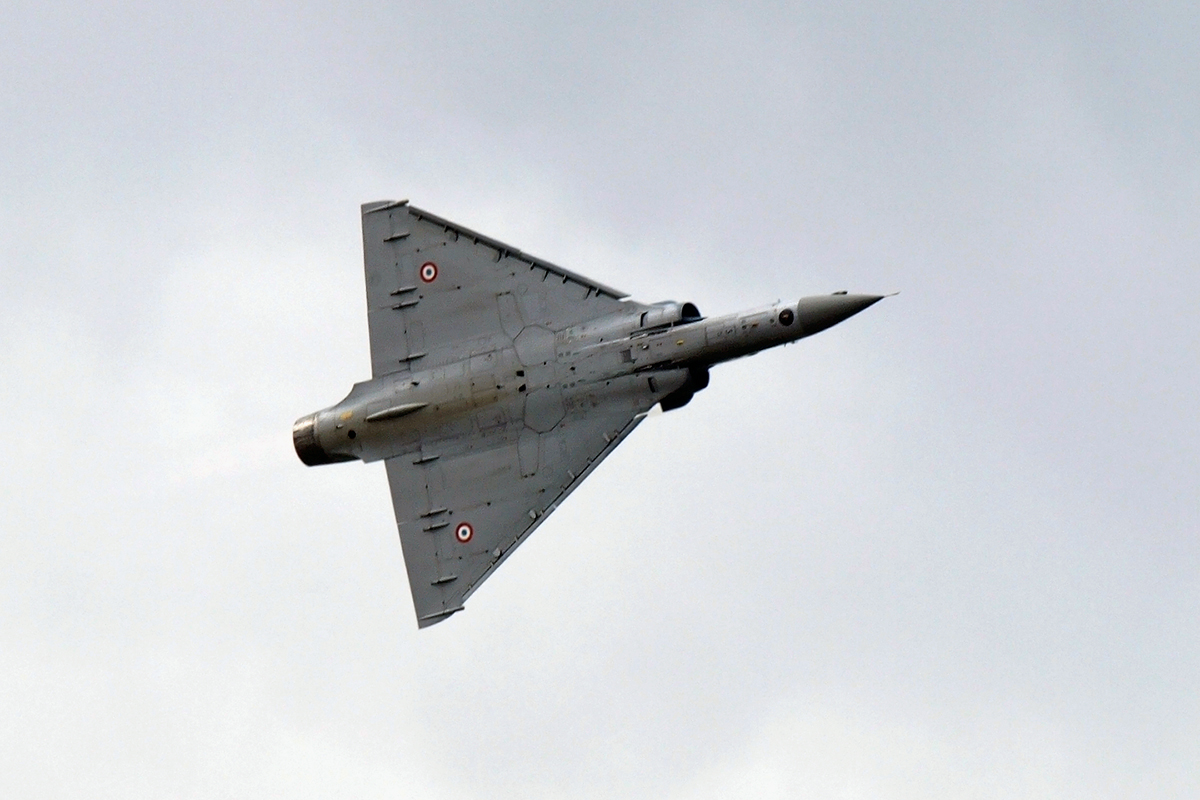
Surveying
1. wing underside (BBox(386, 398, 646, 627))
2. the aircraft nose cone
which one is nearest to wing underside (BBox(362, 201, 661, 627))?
wing underside (BBox(386, 398, 646, 627))

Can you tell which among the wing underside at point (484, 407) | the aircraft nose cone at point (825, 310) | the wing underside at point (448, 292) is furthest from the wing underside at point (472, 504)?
the aircraft nose cone at point (825, 310)

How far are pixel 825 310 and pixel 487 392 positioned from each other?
1032cm

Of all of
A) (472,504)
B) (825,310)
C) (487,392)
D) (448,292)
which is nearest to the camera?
(825,310)

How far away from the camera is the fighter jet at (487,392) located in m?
61.4

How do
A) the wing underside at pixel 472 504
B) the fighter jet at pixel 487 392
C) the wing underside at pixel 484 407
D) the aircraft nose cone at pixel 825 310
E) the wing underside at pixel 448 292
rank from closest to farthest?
the aircraft nose cone at pixel 825 310, the fighter jet at pixel 487 392, the wing underside at pixel 484 407, the wing underside at pixel 472 504, the wing underside at pixel 448 292

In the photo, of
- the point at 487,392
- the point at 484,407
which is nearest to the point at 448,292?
the point at 487,392

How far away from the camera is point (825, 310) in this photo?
5947 centimetres

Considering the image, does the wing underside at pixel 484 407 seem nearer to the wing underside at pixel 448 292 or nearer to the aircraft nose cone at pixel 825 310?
the wing underside at pixel 448 292

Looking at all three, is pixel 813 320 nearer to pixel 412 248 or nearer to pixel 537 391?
pixel 537 391

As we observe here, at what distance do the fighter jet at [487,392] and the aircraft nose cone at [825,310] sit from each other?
2078 millimetres

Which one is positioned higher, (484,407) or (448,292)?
(448,292)

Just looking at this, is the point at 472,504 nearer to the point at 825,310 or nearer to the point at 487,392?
the point at 487,392

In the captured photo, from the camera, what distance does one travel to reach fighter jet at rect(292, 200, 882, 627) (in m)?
61.4

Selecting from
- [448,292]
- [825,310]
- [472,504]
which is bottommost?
[472,504]
